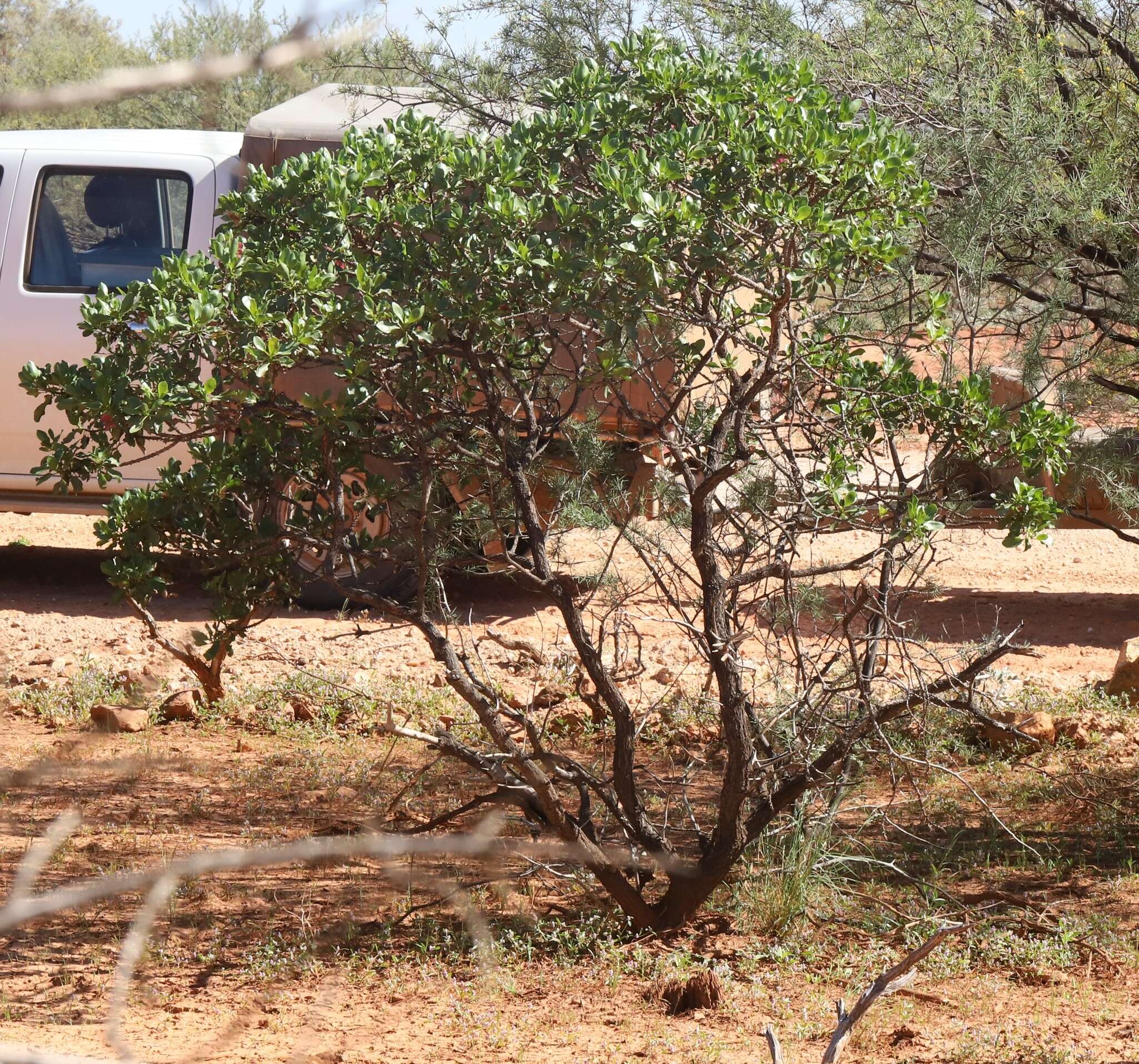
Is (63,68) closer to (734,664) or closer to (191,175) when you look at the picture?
(191,175)

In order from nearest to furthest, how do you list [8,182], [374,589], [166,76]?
[166,76]
[374,589]
[8,182]

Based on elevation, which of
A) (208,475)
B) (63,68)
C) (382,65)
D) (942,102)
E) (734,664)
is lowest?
(734,664)

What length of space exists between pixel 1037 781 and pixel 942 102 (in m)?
2.70

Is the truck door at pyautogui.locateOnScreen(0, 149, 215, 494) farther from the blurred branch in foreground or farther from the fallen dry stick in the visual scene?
the blurred branch in foreground

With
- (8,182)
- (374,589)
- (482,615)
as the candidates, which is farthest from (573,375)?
(8,182)

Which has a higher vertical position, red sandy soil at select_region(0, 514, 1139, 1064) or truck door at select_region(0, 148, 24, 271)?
truck door at select_region(0, 148, 24, 271)

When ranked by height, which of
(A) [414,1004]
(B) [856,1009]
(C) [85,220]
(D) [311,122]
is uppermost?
(D) [311,122]

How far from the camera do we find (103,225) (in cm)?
711

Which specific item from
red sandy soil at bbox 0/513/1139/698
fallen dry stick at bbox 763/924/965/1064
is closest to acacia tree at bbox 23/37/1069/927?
fallen dry stick at bbox 763/924/965/1064

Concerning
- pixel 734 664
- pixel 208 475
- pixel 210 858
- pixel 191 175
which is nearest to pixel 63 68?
pixel 191 175

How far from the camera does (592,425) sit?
5000 mm

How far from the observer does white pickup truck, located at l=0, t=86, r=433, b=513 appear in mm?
6898

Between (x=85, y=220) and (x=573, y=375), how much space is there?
4.46m

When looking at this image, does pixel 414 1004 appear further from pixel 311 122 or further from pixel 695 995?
pixel 311 122
